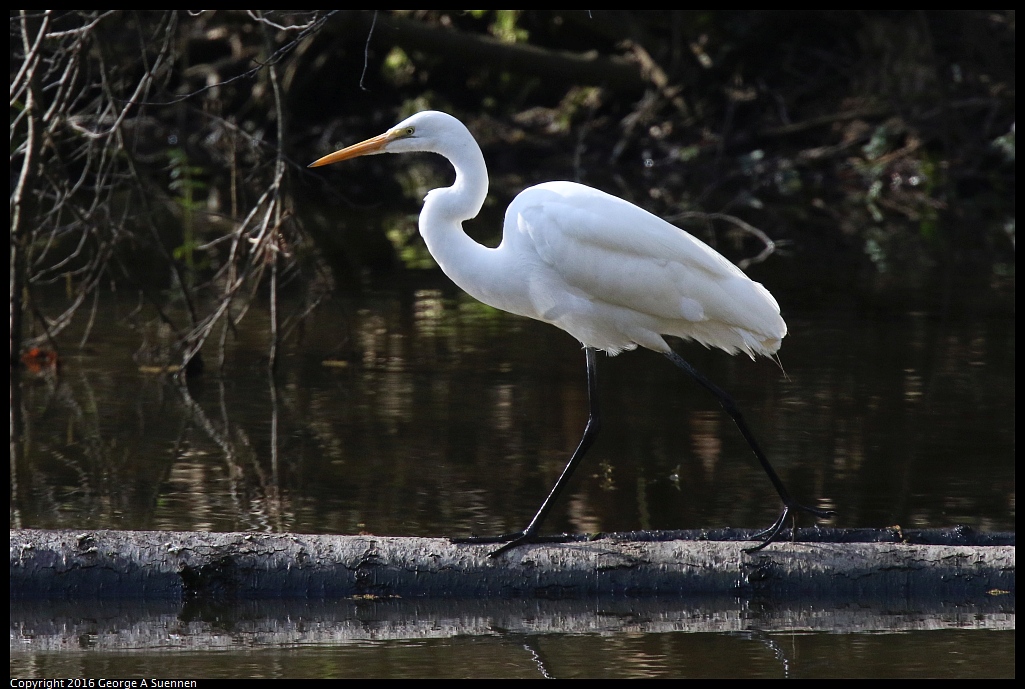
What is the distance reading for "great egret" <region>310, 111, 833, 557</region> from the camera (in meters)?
4.58

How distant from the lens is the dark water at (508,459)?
3.81 m

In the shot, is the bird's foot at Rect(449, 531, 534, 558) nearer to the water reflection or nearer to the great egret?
the great egret

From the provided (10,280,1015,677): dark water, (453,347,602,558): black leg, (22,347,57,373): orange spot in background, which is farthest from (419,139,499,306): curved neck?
(22,347,57,373): orange spot in background

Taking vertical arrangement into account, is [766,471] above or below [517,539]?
above

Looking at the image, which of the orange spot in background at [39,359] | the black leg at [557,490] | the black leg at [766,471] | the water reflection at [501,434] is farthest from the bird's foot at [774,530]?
the orange spot in background at [39,359]

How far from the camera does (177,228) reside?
13414 mm

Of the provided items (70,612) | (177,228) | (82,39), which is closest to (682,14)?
(177,228)

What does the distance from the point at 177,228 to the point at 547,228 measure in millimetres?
9502

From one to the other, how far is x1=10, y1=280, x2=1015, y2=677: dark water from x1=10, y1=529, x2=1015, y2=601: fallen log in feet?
0.36

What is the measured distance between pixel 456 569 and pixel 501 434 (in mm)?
2386

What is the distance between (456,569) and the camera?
402 centimetres

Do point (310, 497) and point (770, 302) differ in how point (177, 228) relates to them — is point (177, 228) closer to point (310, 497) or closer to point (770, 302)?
point (310, 497)

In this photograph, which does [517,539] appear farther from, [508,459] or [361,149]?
[508,459]

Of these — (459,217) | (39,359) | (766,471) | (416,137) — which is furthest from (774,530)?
(39,359)
